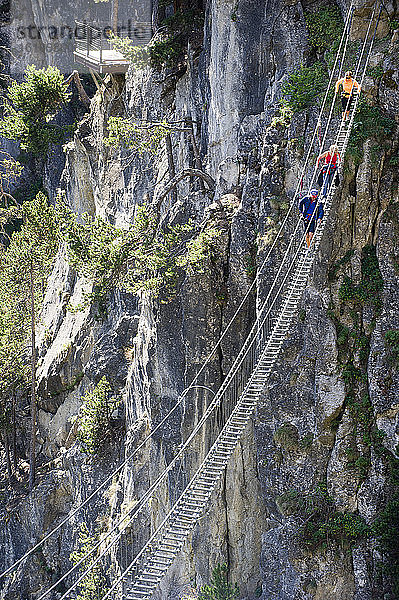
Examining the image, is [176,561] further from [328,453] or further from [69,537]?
[69,537]

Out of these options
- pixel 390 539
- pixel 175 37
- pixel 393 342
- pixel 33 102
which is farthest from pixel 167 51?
pixel 390 539

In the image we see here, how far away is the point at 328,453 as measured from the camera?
13.1 m

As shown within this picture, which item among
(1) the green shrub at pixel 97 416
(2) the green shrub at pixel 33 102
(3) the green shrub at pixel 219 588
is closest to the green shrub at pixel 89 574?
(1) the green shrub at pixel 97 416

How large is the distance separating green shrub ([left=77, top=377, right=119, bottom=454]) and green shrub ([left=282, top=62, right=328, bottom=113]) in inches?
450

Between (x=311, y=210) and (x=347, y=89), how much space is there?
7.44ft

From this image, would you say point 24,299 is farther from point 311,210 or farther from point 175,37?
point 311,210

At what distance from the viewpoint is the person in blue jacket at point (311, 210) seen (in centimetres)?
1309

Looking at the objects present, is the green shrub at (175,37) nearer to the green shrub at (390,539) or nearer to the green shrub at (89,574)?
the green shrub at (89,574)

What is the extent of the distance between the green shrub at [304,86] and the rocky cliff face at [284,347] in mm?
539

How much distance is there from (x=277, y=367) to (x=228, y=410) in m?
2.13

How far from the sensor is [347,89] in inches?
526

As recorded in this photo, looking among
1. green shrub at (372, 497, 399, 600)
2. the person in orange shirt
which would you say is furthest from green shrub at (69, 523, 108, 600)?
the person in orange shirt

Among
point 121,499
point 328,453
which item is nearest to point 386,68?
point 328,453

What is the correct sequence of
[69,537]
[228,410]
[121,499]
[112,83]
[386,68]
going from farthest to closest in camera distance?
[112,83]
[69,537]
[121,499]
[228,410]
[386,68]
